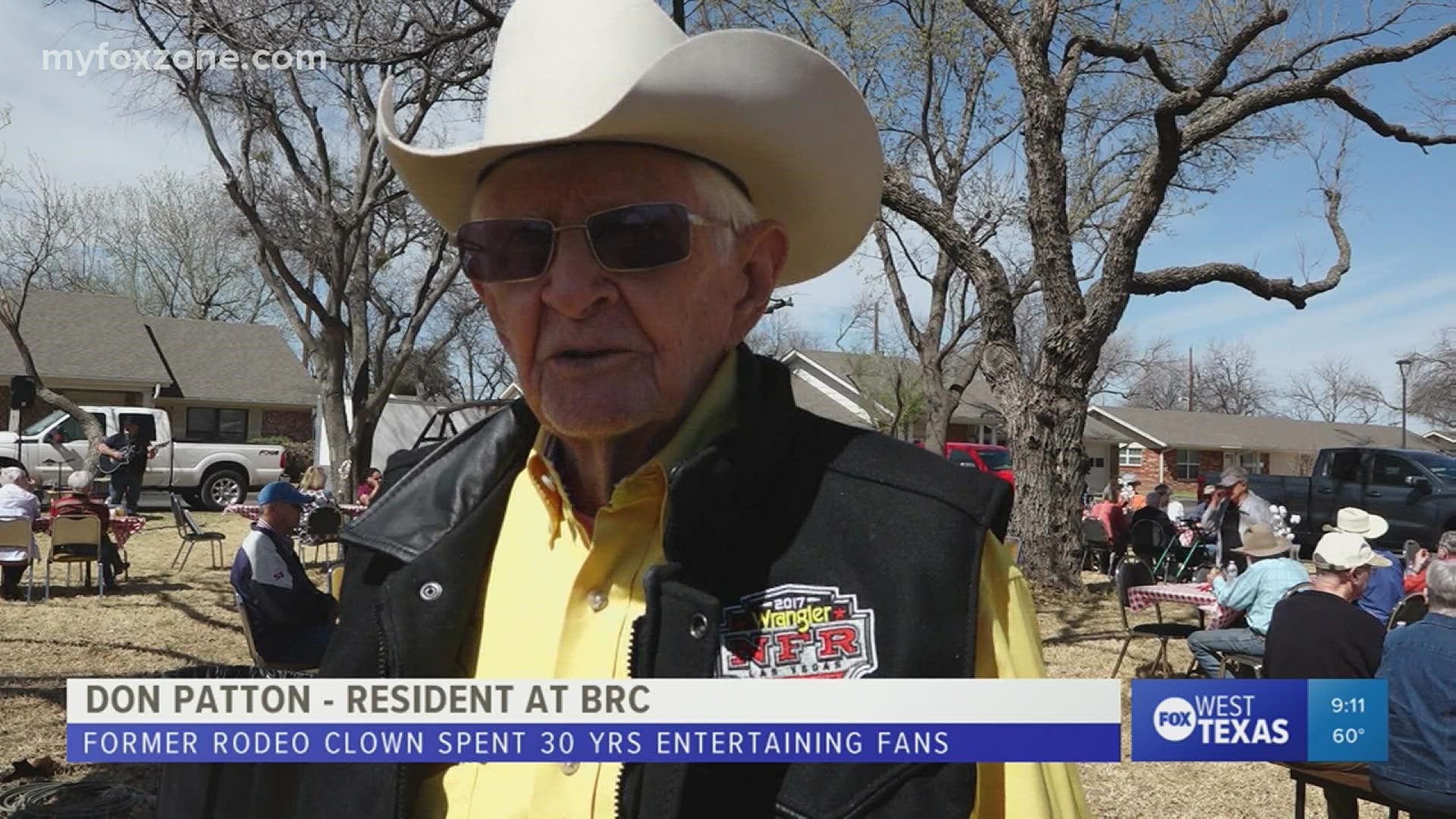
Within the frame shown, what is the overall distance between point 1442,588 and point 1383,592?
143 inches

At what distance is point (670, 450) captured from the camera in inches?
55.2

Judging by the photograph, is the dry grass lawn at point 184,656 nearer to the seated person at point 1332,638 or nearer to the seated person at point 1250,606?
the seated person at point 1332,638

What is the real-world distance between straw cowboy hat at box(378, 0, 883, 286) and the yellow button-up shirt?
344 mm

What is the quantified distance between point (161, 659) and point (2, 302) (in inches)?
395

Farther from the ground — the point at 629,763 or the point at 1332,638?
the point at 629,763

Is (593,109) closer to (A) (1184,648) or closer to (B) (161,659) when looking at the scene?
(B) (161,659)

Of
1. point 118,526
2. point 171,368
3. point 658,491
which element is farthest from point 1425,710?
point 171,368

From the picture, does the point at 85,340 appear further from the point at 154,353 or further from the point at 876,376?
the point at 876,376

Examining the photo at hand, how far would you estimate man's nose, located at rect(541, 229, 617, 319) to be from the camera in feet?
4.42

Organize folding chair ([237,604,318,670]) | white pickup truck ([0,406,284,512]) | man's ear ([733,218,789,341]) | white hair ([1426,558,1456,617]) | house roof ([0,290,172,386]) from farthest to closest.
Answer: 1. house roof ([0,290,172,386])
2. white pickup truck ([0,406,284,512])
3. folding chair ([237,604,318,670])
4. white hair ([1426,558,1456,617])
5. man's ear ([733,218,789,341])

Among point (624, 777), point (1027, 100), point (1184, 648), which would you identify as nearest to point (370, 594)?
point (624, 777)

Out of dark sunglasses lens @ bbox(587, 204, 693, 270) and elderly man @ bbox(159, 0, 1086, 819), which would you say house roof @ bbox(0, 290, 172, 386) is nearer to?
elderly man @ bbox(159, 0, 1086, 819)

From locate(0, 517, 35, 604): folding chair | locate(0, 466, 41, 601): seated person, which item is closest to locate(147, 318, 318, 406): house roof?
locate(0, 466, 41, 601): seated person

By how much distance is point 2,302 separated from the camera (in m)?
14.4
